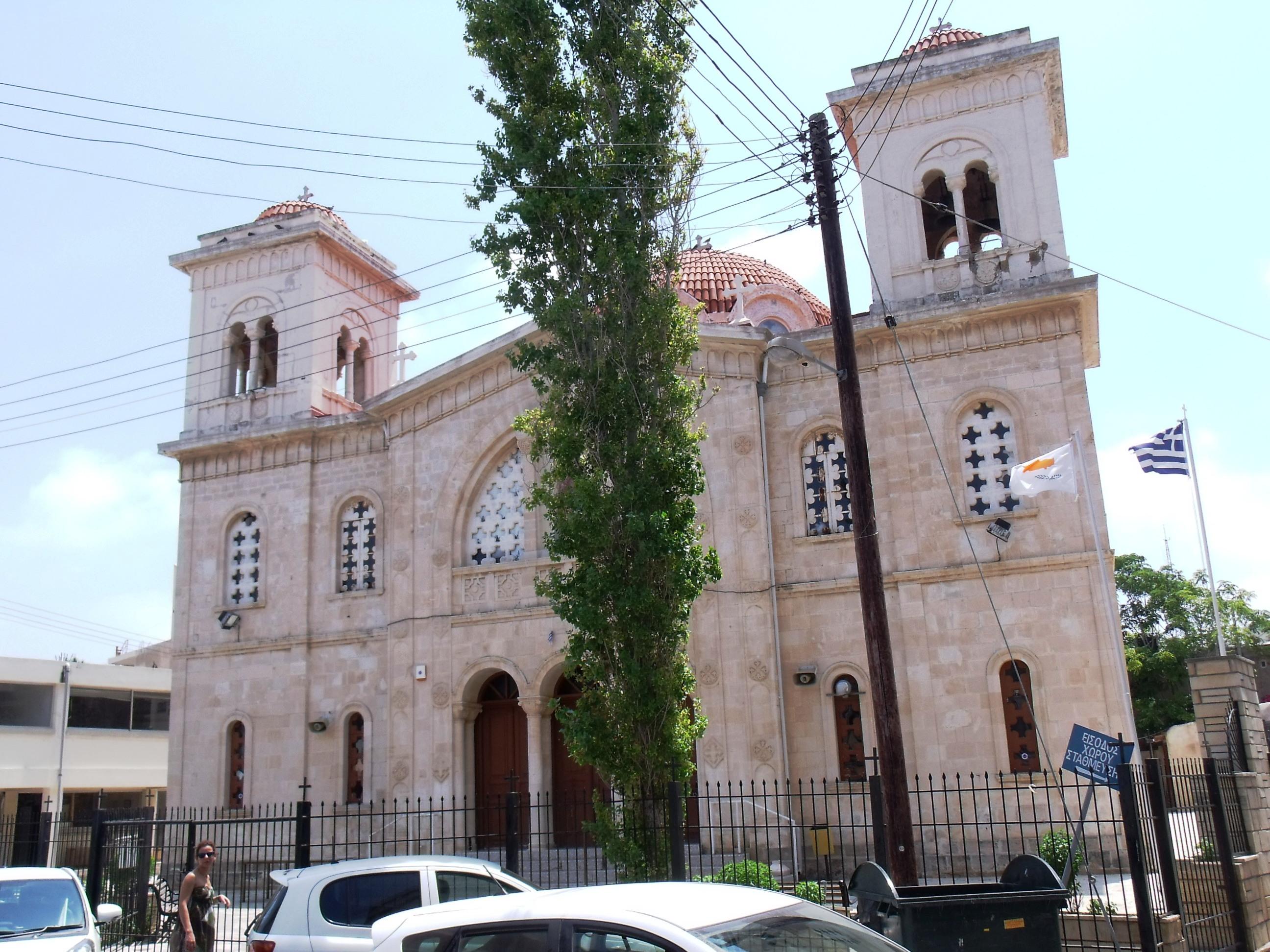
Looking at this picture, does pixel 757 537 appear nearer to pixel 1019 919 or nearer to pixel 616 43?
pixel 616 43

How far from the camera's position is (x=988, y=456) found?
62.5ft

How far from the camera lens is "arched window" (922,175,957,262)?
20969mm

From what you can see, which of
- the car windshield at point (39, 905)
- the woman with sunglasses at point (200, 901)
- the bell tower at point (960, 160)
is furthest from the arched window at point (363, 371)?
the car windshield at point (39, 905)

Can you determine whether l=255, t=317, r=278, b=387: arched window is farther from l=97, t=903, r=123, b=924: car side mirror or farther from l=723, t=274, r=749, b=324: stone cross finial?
l=97, t=903, r=123, b=924: car side mirror

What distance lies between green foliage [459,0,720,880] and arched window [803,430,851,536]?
21.8ft

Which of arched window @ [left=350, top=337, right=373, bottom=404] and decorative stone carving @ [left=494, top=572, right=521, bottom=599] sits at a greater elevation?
arched window @ [left=350, top=337, right=373, bottom=404]

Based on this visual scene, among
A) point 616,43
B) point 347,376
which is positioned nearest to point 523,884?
point 616,43

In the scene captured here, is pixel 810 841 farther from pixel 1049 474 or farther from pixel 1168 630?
pixel 1168 630

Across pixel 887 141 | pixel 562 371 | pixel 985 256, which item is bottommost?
pixel 562 371

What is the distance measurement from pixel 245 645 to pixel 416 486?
4989mm

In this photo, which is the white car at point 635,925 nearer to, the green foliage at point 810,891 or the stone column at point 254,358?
the green foliage at point 810,891

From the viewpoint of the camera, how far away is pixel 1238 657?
14.6 m

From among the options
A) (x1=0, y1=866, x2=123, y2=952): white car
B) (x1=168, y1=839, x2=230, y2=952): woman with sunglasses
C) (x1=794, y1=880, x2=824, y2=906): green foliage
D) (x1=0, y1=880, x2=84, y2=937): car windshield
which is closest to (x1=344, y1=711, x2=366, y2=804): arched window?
(x1=168, y1=839, x2=230, y2=952): woman with sunglasses

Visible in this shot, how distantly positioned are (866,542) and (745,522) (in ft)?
25.8
